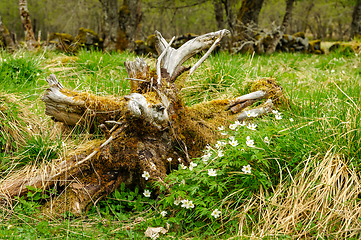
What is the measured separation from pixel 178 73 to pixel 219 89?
1.53m

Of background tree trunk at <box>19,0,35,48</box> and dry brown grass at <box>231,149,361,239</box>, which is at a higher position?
background tree trunk at <box>19,0,35,48</box>

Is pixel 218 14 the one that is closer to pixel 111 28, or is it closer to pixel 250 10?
pixel 250 10

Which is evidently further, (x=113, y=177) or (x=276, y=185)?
(x=113, y=177)

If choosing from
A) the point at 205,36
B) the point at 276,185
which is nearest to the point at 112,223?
the point at 276,185

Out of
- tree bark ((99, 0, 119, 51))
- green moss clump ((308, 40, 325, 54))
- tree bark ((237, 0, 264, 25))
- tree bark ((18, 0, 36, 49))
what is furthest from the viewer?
green moss clump ((308, 40, 325, 54))

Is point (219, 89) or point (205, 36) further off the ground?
point (205, 36)

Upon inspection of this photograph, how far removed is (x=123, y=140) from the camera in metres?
2.75

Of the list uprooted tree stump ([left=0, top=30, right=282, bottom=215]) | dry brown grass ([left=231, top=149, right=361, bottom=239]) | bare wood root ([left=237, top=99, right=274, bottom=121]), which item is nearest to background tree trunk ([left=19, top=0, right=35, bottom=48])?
uprooted tree stump ([left=0, top=30, right=282, bottom=215])

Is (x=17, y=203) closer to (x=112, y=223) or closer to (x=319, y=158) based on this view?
(x=112, y=223)

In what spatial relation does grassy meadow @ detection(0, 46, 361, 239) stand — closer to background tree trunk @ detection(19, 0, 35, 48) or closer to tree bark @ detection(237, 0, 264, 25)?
background tree trunk @ detection(19, 0, 35, 48)

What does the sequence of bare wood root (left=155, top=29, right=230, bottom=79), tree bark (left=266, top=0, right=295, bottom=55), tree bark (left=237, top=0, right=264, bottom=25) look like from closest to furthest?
bare wood root (left=155, top=29, right=230, bottom=79), tree bark (left=266, top=0, right=295, bottom=55), tree bark (left=237, top=0, right=264, bottom=25)

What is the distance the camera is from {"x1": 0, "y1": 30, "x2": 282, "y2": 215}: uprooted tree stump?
2604 mm

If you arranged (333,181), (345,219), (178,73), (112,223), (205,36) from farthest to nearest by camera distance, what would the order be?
(205,36) → (178,73) → (112,223) → (333,181) → (345,219)

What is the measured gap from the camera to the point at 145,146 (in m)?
2.77
